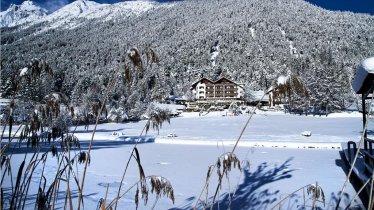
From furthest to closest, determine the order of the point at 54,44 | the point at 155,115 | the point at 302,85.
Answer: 1. the point at 54,44
2. the point at 155,115
3. the point at 302,85

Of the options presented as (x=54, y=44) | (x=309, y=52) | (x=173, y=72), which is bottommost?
(x=173, y=72)

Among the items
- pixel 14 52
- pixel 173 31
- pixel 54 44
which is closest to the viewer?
pixel 14 52

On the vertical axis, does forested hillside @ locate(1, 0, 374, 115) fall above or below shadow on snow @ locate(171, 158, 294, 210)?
above

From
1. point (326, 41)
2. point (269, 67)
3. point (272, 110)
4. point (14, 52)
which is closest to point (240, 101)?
point (272, 110)

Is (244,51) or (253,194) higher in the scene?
(244,51)

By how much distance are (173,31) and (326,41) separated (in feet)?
283

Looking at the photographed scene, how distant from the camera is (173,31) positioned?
7505 inches

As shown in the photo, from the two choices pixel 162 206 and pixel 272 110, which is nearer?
pixel 162 206

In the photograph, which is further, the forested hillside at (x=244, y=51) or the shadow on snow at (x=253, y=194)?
the forested hillside at (x=244, y=51)

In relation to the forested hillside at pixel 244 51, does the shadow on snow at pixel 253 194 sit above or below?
below

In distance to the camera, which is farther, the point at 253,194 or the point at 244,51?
the point at 244,51

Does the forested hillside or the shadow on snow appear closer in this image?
the shadow on snow

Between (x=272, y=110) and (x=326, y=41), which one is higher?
(x=326, y=41)

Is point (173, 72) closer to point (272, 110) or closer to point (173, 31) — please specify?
point (272, 110)
